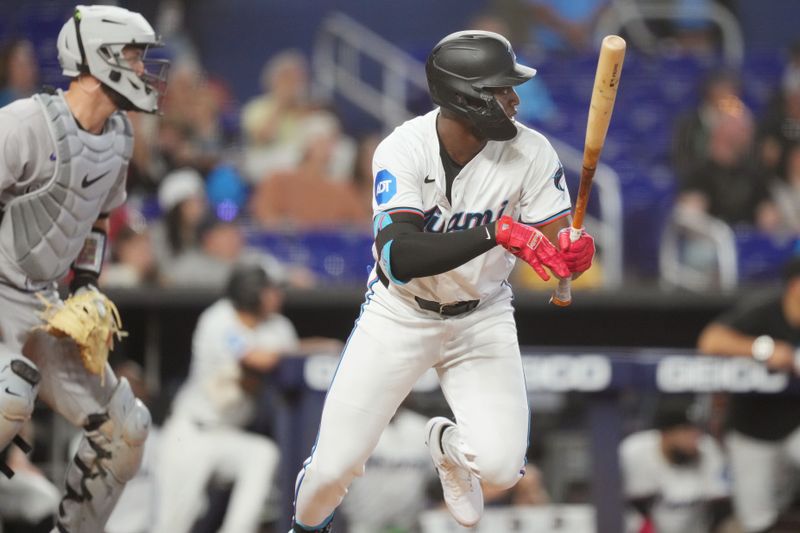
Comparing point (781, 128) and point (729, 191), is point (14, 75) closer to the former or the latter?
point (729, 191)

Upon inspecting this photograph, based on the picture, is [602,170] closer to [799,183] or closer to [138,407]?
[799,183]

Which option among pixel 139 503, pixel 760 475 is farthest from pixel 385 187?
pixel 139 503

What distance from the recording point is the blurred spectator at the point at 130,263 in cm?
788

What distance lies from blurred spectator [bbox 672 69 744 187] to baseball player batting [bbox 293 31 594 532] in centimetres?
533

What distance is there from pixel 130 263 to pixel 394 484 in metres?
2.23

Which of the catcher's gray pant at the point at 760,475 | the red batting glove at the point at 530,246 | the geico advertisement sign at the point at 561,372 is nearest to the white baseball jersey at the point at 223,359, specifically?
the geico advertisement sign at the point at 561,372

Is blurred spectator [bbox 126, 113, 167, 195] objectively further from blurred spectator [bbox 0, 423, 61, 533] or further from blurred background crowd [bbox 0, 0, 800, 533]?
blurred spectator [bbox 0, 423, 61, 533]

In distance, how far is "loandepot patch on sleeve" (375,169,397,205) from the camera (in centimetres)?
422

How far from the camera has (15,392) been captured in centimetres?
450

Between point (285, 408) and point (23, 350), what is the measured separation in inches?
82.0

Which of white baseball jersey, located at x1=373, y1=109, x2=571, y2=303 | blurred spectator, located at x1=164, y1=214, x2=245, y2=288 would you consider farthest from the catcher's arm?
blurred spectator, located at x1=164, y1=214, x2=245, y2=288

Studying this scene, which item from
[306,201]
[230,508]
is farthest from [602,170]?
[230,508]

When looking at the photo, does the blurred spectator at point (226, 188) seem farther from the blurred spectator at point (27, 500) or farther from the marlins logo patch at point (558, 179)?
the marlins logo patch at point (558, 179)

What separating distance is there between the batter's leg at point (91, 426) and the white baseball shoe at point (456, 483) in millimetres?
1111
